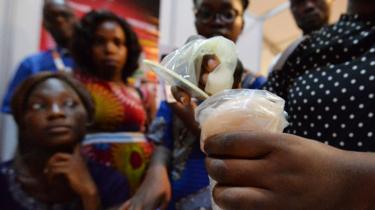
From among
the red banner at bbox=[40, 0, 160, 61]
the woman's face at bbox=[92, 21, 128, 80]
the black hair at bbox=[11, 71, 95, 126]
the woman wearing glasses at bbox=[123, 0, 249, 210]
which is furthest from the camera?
the red banner at bbox=[40, 0, 160, 61]

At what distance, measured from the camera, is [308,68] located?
0.68 m

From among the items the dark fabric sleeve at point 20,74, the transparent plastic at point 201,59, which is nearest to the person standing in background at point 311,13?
the dark fabric sleeve at point 20,74

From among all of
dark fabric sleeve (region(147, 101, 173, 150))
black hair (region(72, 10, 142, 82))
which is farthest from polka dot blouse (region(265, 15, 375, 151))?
black hair (region(72, 10, 142, 82))

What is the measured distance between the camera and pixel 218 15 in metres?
0.91

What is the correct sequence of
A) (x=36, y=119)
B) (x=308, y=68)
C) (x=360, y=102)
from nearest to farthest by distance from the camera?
1. (x=360, y=102)
2. (x=308, y=68)
3. (x=36, y=119)

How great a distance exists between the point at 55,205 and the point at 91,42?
1.86ft

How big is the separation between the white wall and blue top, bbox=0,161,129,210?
53 centimetres

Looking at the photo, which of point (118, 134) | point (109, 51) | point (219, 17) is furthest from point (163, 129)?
point (109, 51)

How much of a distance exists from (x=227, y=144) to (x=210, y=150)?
2 cm

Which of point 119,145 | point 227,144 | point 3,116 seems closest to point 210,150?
point 227,144

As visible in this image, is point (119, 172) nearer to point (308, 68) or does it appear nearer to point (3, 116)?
point (3, 116)

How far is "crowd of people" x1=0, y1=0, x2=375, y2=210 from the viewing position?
10.9 inches

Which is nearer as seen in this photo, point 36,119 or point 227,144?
point 227,144

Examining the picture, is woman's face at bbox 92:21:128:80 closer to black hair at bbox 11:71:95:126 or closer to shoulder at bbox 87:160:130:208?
black hair at bbox 11:71:95:126
